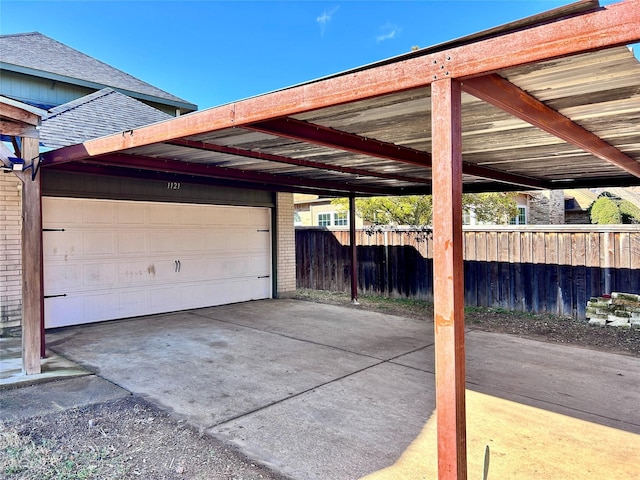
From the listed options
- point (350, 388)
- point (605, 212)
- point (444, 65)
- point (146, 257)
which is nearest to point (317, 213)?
point (605, 212)

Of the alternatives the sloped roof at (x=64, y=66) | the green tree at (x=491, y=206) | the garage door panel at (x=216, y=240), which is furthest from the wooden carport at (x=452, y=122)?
the green tree at (x=491, y=206)

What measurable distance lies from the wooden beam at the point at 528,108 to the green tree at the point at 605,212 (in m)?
13.7

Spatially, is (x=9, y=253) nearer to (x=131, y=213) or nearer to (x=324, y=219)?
(x=131, y=213)

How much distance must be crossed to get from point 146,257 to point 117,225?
0.78 metres

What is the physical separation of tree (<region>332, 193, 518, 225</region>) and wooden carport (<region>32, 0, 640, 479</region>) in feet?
21.4

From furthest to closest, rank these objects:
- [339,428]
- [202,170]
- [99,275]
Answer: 1. [99,275]
2. [202,170]
3. [339,428]

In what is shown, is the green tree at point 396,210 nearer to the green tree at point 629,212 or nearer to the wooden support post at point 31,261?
the green tree at point 629,212

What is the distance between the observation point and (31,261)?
4.73 meters

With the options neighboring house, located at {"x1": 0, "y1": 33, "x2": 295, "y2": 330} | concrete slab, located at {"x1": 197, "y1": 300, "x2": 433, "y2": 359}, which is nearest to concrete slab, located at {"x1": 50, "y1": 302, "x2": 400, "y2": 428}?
concrete slab, located at {"x1": 197, "y1": 300, "x2": 433, "y2": 359}

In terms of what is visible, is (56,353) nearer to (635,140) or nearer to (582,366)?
(582,366)

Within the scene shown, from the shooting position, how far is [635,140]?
14.4 feet

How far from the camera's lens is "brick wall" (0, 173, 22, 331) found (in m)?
6.20

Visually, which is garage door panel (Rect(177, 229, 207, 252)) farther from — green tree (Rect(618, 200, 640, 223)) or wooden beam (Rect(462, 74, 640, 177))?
green tree (Rect(618, 200, 640, 223))

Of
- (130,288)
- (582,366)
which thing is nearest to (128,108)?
(130,288)
